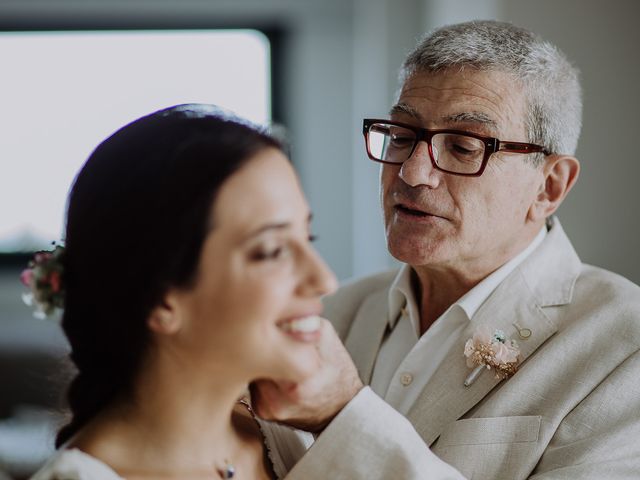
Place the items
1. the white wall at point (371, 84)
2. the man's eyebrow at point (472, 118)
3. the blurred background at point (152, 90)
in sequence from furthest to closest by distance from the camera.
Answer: the blurred background at point (152, 90) < the white wall at point (371, 84) < the man's eyebrow at point (472, 118)

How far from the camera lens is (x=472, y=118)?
1.91 meters

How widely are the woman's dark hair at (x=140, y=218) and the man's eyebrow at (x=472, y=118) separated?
80 cm

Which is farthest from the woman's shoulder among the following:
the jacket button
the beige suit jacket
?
the jacket button

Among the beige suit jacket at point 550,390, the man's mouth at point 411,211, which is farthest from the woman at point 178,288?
the man's mouth at point 411,211

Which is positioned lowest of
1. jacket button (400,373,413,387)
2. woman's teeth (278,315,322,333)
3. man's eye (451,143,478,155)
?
jacket button (400,373,413,387)

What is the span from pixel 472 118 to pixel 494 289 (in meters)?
0.42

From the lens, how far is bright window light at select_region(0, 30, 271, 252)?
4.85m

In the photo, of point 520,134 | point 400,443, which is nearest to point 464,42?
point 520,134

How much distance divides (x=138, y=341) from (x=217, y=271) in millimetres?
172

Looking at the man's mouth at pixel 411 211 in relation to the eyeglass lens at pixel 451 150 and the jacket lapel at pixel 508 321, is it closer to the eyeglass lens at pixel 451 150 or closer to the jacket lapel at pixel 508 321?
the eyeglass lens at pixel 451 150

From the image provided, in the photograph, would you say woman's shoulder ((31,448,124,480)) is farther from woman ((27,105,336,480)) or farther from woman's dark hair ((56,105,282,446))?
woman's dark hair ((56,105,282,446))

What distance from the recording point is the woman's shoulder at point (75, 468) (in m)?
1.11

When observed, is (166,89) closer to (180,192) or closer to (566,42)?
(566,42)

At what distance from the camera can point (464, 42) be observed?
1.95 m
